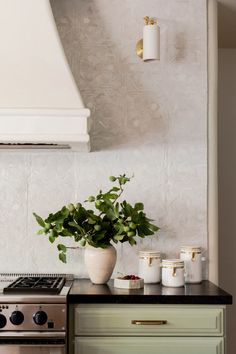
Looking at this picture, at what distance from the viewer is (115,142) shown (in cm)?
308

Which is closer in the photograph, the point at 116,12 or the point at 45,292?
the point at 45,292

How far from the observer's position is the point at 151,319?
96.8 inches

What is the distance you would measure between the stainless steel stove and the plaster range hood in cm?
71

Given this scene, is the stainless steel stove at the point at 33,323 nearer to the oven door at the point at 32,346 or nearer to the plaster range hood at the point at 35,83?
the oven door at the point at 32,346

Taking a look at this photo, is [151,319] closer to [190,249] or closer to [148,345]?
[148,345]

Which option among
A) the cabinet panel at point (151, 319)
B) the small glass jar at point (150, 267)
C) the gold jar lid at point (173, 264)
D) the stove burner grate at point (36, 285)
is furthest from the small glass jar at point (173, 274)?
the stove burner grate at point (36, 285)

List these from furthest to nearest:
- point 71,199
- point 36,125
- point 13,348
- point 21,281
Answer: point 71,199 < point 21,281 < point 36,125 < point 13,348

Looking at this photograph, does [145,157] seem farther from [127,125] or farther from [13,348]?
[13,348]


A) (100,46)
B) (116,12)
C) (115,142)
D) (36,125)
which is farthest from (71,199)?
(116,12)

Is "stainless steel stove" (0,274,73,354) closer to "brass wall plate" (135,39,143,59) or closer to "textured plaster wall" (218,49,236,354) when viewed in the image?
"brass wall plate" (135,39,143,59)

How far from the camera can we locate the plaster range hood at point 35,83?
8.14 feet

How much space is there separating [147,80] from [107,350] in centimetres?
146

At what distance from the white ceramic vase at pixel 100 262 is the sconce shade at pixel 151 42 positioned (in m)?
1.01

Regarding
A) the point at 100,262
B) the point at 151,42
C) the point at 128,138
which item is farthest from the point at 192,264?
the point at 151,42
